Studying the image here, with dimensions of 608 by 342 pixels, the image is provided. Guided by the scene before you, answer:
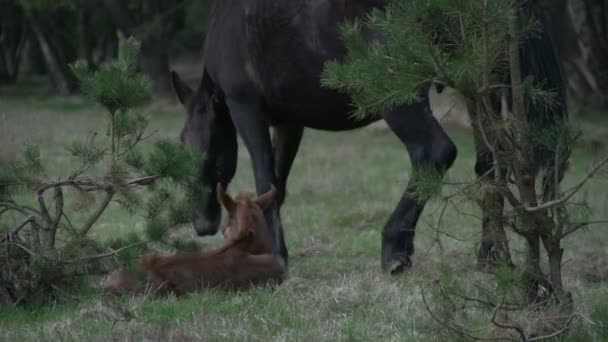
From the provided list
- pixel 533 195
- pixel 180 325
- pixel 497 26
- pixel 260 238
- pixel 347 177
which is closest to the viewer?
pixel 497 26

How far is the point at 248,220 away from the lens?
6.84 meters

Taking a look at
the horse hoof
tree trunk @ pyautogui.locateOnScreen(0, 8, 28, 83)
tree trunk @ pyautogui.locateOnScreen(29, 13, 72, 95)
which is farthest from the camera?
tree trunk @ pyautogui.locateOnScreen(0, 8, 28, 83)

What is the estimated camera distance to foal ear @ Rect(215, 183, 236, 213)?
6.72m

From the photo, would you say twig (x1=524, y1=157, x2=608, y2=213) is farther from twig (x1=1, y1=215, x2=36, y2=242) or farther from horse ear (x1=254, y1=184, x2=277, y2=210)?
twig (x1=1, y1=215, x2=36, y2=242)

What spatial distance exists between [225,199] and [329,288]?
86 centimetres

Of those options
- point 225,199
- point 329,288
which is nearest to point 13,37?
point 225,199

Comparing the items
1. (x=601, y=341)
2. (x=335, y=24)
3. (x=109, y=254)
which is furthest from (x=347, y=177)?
(x=601, y=341)

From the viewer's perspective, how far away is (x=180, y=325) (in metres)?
5.35

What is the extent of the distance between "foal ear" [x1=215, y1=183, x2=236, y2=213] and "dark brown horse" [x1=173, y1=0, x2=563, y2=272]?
3.38 feet

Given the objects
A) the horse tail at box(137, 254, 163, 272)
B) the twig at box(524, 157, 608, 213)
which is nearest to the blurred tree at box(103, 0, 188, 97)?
the horse tail at box(137, 254, 163, 272)

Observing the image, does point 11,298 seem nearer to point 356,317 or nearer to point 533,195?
point 356,317

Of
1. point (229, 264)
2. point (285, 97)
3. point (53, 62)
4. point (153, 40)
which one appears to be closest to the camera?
point (229, 264)

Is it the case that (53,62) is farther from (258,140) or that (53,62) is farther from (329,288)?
(329,288)

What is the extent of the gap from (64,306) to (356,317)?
1632 millimetres
